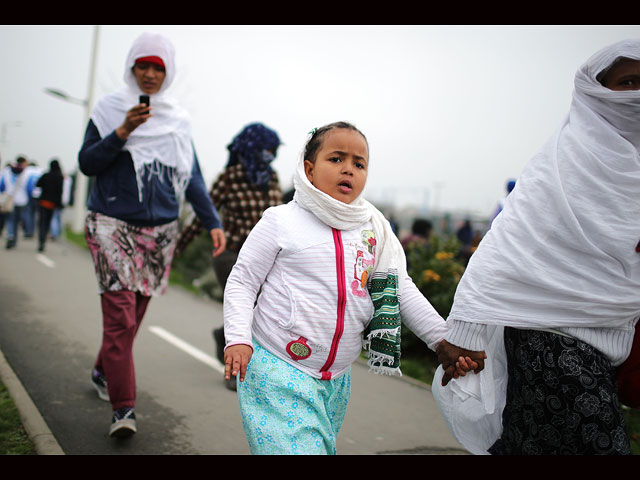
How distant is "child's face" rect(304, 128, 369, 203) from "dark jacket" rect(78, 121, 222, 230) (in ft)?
5.36

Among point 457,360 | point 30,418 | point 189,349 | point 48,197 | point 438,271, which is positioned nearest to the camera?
point 457,360

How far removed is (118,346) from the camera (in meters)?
3.49

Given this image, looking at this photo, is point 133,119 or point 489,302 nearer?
point 489,302

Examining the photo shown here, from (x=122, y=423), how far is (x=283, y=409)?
66.7 inches

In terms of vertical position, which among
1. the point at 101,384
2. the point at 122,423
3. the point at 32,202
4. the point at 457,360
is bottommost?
the point at 32,202

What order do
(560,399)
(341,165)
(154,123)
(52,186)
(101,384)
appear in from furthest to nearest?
(52,186) → (101,384) → (154,123) → (341,165) → (560,399)

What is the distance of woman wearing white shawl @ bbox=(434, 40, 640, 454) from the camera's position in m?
2.04

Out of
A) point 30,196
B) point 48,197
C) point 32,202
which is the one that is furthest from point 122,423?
point 32,202

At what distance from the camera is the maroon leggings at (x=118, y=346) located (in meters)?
3.46

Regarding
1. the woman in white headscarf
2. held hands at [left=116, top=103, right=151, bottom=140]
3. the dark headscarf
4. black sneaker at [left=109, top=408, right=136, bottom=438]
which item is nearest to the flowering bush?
the dark headscarf

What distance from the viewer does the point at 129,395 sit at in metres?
3.49

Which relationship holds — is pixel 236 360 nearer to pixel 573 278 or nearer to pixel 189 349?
pixel 573 278
